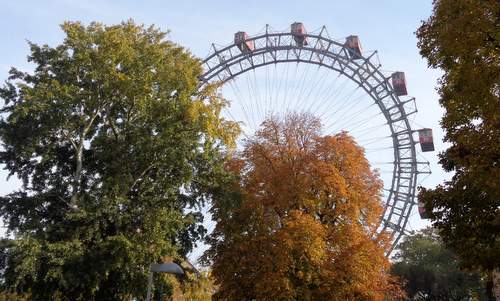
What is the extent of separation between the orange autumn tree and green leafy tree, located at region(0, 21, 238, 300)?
192 cm

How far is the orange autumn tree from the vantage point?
64.6ft

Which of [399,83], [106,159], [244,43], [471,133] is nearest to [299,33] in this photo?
[244,43]

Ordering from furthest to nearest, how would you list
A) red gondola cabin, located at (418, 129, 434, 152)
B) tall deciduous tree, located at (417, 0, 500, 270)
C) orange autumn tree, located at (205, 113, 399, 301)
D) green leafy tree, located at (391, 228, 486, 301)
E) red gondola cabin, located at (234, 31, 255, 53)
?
green leafy tree, located at (391, 228, 486, 301) < red gondola cabin, located at (418, 129, 434, 152) < red gondola cabin, located at (234, 31, 255, 53) < orange autumn tree, located at (205, 113, 399, 301) < tall deciduous tree, located at (417, 0, 500, 270)

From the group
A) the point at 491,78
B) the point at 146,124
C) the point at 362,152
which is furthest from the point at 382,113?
the point at 491,78

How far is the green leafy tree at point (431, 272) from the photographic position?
48.2 m

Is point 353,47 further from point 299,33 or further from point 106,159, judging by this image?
point 106,159

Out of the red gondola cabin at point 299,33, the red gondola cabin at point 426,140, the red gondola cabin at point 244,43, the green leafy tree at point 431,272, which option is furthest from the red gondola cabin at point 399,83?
the green leafy tree at point 431,272

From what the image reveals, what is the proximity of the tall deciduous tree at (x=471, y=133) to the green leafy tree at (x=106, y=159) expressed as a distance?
1202cm

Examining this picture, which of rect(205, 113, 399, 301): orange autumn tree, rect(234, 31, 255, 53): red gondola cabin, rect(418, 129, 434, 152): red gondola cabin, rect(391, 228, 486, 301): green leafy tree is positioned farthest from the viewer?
rect(391, 228, 486, 301): green leafy tree

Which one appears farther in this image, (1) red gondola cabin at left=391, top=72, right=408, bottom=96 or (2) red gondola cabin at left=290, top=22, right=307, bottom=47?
(1) red gondola cabin at left=391, top=72, right=408, bottom=96

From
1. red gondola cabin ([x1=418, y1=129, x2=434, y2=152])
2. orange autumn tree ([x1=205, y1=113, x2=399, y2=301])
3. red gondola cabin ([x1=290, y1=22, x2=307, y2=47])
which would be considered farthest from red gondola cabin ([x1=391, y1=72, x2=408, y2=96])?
orange autumn tree ([x1=205, y1=113, x2=399, y2=301])

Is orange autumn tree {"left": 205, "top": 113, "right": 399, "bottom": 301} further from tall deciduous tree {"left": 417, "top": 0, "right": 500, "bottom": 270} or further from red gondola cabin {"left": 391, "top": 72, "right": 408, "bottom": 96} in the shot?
red gondola cabin {"left": 391, "top": 72, "right": 408, "bottom": 96}

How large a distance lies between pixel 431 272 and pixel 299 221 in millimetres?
35236

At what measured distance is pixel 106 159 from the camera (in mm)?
21922
